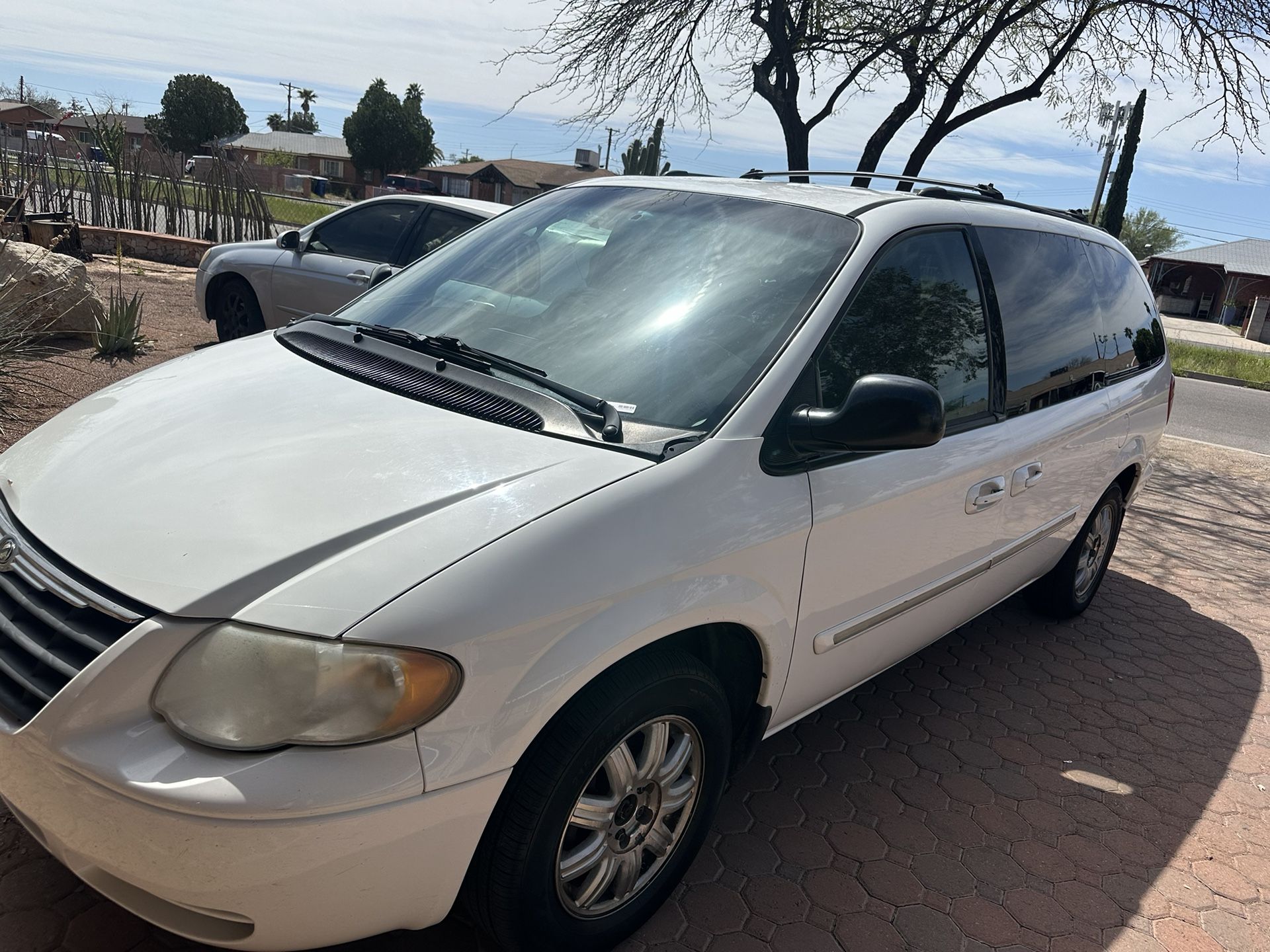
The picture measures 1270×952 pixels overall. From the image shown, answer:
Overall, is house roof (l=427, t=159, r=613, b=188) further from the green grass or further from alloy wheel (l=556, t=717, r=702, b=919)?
alloy wheel (l=556, t=717, r=702, b=919)

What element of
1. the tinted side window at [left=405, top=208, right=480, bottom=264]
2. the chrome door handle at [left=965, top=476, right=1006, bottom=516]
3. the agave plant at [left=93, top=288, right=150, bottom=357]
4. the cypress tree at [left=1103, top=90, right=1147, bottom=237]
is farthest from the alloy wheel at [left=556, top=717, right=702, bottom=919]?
the cypress tree at [left=1103, top=90, right=1147, bottom=237]

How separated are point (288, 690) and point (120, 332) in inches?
290

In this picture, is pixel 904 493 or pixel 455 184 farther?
pixel 455 184

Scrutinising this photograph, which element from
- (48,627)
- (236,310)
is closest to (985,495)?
(48,627)

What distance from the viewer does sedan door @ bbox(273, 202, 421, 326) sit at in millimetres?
8359

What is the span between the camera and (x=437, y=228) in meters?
8.25

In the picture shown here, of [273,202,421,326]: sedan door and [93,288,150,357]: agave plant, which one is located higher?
[273,202,421,326]: sedan door

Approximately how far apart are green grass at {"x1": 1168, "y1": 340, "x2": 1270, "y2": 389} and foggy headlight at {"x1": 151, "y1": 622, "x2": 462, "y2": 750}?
22391mm

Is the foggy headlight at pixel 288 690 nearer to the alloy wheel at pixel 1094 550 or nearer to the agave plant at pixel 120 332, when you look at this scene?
the alloy wheel at pixel 1094 550

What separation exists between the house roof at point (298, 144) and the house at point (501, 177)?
42.0 ft

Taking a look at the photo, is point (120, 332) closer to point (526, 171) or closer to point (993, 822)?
point (993, 822)

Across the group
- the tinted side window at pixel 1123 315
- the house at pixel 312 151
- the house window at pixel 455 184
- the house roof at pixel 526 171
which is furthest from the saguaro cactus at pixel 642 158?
the house at pixel 312 151

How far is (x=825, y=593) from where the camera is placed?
267cm

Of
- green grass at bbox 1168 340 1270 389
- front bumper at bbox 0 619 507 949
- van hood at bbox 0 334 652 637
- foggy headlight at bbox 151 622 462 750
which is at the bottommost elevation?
green grass at bbox 1168 340 1270 389
